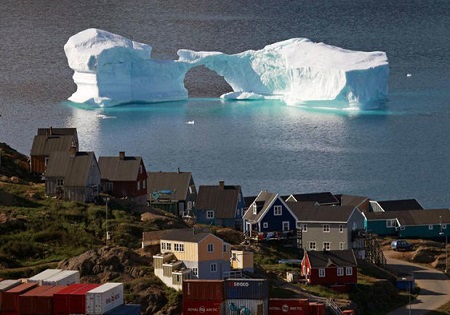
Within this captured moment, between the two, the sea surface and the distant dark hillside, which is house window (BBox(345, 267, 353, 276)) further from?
the sea surface

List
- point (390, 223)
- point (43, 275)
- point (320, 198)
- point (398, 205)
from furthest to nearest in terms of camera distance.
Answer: point (398, 205) < point (320, 198) < point (390, 223) < point (43, 275)

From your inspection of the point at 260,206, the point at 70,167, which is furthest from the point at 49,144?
the point at 260,206

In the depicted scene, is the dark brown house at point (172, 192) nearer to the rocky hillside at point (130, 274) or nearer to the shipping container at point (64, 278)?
the rocky hillside at point (130, 274)

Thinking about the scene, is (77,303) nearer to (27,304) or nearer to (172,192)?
(27,304)

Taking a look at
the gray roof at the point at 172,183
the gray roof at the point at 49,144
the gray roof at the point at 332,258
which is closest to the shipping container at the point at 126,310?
the gray roof at the point at 332,258

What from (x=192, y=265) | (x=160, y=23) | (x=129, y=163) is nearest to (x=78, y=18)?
(x=160, y=23)

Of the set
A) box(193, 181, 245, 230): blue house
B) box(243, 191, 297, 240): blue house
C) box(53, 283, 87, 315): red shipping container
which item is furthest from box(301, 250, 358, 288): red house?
box(53, 283, 87, 315): red shipping container
